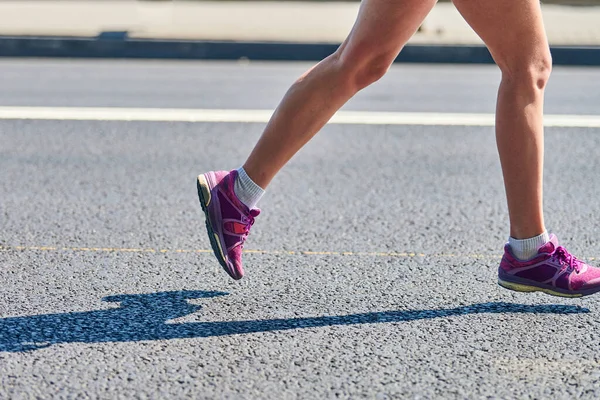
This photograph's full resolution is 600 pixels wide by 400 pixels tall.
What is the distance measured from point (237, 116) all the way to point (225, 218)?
3.61 metres

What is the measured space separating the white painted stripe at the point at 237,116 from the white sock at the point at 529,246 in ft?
11.0

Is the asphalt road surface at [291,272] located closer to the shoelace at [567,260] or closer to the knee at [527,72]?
the shoelace at [567,260]

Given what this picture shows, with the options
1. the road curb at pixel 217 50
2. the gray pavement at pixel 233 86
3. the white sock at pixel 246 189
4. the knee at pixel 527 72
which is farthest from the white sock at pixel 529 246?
the road curb at pixel 217 50

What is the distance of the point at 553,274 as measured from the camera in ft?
10.4

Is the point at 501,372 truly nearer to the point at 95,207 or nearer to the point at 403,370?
the point at 403,370

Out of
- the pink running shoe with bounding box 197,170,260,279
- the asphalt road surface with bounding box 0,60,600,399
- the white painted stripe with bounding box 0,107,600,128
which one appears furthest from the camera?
the white painted stripe with bounding box 0,107,600,128

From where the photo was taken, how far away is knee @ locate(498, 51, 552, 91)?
310cm

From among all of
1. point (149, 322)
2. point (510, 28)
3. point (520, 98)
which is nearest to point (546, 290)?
point (520, 98)

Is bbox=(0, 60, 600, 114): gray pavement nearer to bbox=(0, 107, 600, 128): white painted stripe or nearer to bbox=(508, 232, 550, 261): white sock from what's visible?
bbox=(0, 107, 600, 128): white painted stripe

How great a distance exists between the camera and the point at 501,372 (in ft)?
8.68

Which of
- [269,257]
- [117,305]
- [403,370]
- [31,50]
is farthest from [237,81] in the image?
[403,370]

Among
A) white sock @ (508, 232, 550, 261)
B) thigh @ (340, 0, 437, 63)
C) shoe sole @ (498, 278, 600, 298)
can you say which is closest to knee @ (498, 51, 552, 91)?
thigh @ (340, 0, 437, 63)

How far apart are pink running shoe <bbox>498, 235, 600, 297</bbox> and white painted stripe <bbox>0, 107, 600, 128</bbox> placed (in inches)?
132

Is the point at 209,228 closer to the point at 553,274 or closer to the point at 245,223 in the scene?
the point at 245,223
